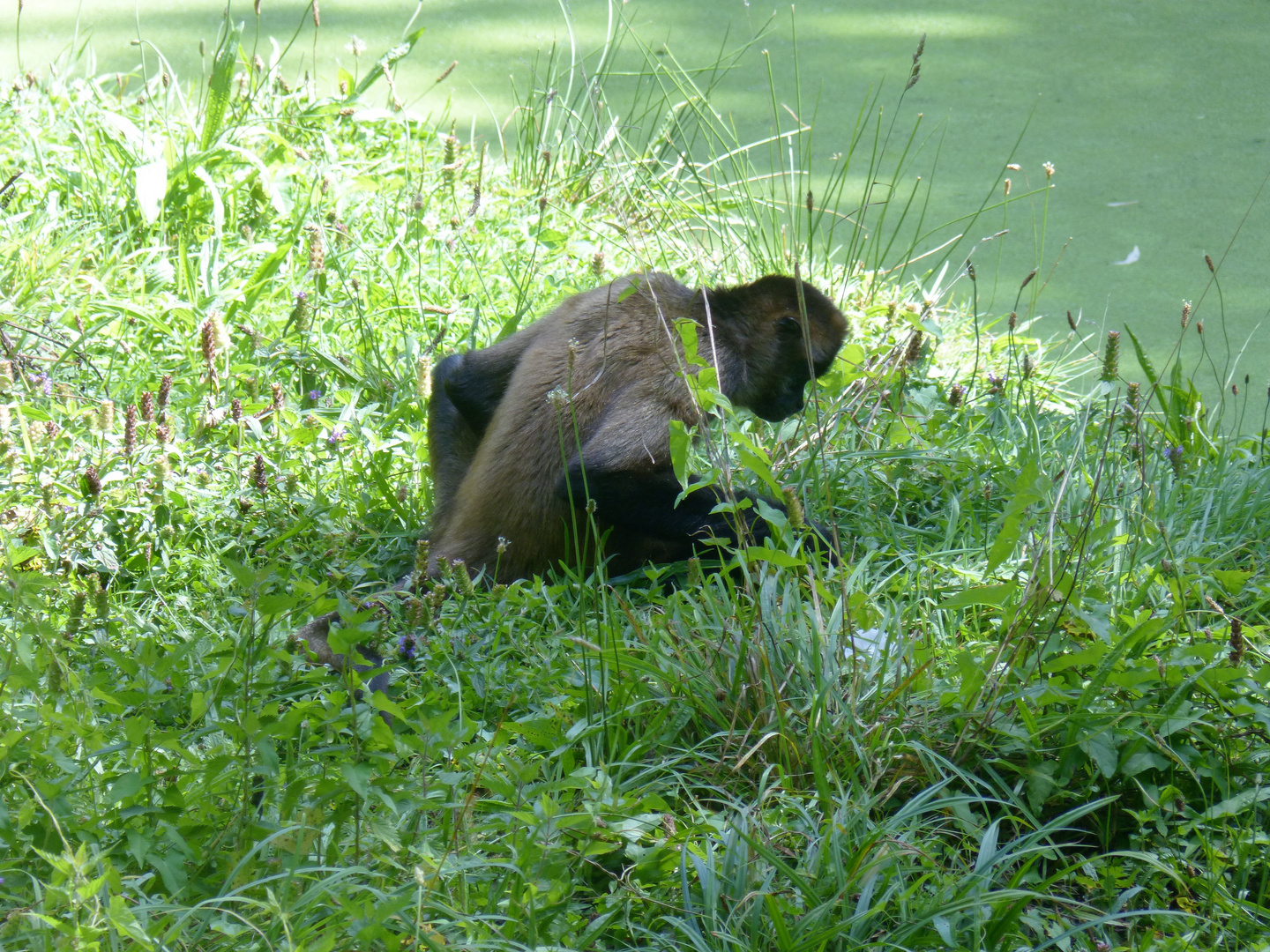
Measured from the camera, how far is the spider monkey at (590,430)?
3.46 metres

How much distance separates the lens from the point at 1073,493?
354 centimetres

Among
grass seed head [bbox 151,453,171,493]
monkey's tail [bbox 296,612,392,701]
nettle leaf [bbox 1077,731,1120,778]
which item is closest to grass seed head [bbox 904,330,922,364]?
nettle leaf [bbox 1077,731,1120,778]

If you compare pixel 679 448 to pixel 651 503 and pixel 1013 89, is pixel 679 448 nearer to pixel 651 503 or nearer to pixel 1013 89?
pixel 651 503

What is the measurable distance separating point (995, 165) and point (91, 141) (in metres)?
4.32

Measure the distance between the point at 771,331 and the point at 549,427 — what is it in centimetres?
87

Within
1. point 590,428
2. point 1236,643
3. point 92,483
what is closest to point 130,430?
point 92,483

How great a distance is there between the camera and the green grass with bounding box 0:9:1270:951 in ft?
7.00

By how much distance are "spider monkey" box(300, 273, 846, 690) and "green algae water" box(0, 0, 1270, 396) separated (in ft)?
7.62

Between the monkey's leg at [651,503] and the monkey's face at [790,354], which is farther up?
the monkey's face at [790,354]

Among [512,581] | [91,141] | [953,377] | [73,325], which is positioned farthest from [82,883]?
[91,141]

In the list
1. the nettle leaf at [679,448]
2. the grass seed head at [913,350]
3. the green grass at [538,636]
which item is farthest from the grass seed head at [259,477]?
the grass seed head at [913,350]

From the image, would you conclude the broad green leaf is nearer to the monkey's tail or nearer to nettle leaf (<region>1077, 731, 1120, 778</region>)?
the monkey's tail

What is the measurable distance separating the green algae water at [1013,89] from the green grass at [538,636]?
545mm

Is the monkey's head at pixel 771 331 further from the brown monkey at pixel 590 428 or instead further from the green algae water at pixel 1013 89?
the green algae water at pixel 1013 89
